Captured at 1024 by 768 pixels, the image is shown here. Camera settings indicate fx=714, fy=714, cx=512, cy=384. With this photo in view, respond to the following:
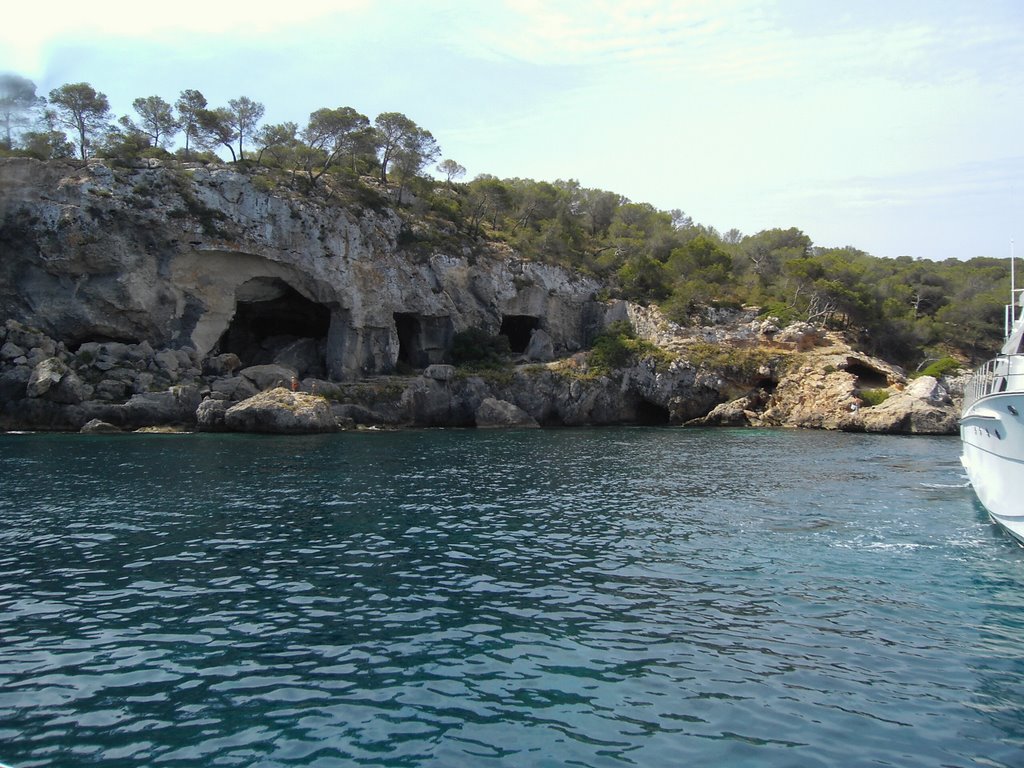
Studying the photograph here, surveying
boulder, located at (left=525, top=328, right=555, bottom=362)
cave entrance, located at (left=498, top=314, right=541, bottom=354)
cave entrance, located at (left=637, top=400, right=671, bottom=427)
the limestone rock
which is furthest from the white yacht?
cave entrance, located at (left=498, top=314, right=541, bottom=354)

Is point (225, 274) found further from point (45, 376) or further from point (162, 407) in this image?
point (45, 376)

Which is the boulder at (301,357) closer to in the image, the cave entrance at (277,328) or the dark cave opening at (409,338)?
the cave entrance at (277,328)

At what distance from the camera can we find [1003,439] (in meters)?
16.5

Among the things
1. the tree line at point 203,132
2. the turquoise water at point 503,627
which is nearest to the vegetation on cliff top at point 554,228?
the tree line at point 203,132

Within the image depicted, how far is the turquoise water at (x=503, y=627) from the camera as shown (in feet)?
25.7

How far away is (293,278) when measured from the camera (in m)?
50.1

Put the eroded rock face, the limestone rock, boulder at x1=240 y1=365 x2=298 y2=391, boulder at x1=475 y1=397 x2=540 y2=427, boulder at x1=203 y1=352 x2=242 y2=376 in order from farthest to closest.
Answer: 1. boulder at x1=475 y1=397 x2=540 y2=427
2. boulder at x1=203 y1=352 x2=242 y2=376
3. boulder at x1=240 y1=365 x2=298 y2=391
4. the eroded rock face
5. the limestone rock

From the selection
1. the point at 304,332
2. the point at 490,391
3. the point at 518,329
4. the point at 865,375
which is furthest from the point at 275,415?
the point at 865,375

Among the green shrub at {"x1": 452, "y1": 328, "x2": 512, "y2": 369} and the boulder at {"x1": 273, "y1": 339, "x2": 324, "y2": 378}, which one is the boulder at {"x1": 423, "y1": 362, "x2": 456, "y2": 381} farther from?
the boulder at {"x1": 273, "y1": 339, "x2": 324, "y2": 378}

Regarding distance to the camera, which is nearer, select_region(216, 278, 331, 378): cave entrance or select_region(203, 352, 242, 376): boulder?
select_region(203, 352, 242, 376): boulder

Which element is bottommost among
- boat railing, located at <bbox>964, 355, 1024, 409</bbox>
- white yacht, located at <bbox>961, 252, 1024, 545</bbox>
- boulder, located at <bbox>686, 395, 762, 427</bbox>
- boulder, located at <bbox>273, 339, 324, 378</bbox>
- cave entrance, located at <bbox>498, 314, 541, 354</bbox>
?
boulder, located at <bbox>686, 395, 762, 427</bbox>

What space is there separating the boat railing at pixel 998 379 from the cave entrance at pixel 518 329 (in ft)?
140

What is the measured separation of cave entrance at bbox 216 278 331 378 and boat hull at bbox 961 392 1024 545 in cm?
4273

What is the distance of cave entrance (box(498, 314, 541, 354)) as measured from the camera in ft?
212
